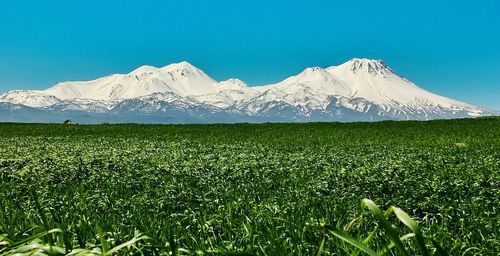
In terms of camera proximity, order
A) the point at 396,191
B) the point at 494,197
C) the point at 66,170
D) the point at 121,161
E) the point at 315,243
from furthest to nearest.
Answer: the point at 121,161, the point at 66,170, the point at 396,191, the point at 494,197, the point at 315,243

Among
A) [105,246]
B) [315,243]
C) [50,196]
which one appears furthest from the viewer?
[50,196]

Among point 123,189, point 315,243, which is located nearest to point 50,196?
point 123,189

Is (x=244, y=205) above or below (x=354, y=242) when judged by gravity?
below

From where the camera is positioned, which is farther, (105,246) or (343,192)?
(343,192)

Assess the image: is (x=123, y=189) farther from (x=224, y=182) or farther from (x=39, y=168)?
(x=39, y=168)

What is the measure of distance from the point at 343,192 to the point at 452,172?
19.6ft

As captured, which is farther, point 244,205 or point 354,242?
point 244,205

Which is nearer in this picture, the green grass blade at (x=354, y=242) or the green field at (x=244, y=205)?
the green grass blade at (x=354, y=242)

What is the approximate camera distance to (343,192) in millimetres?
11742

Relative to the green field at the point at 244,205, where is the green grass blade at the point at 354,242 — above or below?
above

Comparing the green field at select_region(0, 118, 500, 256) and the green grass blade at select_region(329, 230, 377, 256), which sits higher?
the green grass blade at select_region(329, 230, 377, 256)

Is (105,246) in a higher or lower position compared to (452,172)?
higher

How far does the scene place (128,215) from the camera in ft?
26.7

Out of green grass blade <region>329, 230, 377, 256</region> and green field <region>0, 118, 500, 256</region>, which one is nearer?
green grass blade <region>329, 230, 377, 256</region>
